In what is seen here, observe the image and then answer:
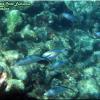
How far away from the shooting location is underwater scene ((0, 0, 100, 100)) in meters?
5.62

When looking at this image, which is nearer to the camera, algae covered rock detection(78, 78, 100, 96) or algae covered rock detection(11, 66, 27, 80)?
algae covered rock detection(11, 66, 27, 80)

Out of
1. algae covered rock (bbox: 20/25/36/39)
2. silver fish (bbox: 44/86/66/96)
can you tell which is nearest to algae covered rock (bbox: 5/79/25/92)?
silver fish (bbox: 44/86/66/96)

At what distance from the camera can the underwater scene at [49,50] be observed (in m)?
5.62

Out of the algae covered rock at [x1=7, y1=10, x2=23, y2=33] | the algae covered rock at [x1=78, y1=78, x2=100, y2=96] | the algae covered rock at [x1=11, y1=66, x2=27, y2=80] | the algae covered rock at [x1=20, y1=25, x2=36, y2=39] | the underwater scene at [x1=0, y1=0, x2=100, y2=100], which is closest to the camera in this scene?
the underwater scene at [x1=0, y1=0, x2=100, y2=100]

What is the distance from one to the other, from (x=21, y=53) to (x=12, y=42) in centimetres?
54

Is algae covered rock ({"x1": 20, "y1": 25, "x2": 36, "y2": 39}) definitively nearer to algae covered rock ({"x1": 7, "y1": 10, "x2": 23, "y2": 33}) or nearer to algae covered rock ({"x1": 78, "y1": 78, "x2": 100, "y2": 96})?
algae covered rock ({"x1": 7, "y1": 10, "x2": 23, "y2": 33})

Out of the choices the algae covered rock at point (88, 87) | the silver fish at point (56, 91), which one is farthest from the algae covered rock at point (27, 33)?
the silver fish at point (56, 91)

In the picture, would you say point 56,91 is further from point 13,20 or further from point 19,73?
point 13,20

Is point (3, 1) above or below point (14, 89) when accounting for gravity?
above

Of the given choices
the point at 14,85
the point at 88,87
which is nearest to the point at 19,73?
the point at 14,85

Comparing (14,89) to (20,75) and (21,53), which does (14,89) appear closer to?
(20,75)

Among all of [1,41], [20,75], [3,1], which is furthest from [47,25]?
[20,75]

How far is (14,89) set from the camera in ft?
17.8

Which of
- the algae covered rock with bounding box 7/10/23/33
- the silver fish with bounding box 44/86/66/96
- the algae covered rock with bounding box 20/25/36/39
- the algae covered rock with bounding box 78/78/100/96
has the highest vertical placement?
the algae covered rock with bounding box 7/10/23/33
